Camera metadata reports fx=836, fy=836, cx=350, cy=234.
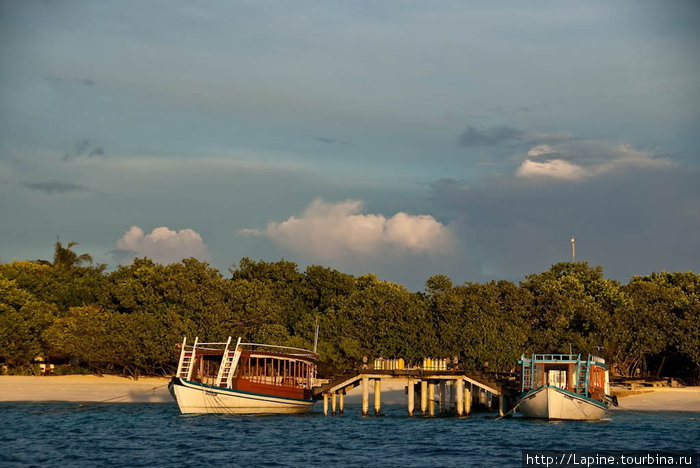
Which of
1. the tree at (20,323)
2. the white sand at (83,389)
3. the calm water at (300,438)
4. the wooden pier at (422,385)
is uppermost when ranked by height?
the tree at (20,323)

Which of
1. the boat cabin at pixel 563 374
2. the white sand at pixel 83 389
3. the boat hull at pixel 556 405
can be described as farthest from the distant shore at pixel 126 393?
the boat hull at pixel 556 405

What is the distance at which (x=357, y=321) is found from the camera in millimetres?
89938

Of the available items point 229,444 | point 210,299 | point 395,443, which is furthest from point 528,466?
point 210,299

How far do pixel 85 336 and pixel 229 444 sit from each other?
44772 millimetres

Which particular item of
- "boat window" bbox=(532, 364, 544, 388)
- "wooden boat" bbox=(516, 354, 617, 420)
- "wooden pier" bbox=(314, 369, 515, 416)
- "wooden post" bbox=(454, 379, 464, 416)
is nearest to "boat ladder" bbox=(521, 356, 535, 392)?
"wooden boat" bbox=(516, 354, 617, 420)

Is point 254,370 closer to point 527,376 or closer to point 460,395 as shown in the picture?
point 460,395

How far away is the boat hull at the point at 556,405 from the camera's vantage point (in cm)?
5956

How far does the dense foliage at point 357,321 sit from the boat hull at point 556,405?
21580 mm

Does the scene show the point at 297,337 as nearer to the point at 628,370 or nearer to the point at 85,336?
the point at 85,336

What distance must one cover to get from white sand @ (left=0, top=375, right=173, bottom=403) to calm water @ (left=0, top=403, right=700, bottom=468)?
34.0ft

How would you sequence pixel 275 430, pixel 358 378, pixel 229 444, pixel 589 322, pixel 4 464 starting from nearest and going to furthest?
pixel 4 464 < pixel 229 444 < pixel 275 430 < pixel 358 378 < pixel 589 322

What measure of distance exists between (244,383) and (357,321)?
1090 inches

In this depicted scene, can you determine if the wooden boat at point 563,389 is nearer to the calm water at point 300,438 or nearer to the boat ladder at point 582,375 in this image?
the boat ladder at point 582,375

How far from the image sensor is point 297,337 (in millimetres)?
89562
